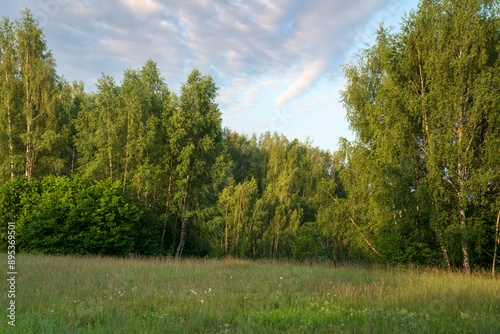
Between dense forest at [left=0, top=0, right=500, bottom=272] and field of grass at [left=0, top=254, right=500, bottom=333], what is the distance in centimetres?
619

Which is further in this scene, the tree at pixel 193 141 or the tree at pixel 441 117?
the tree at pixel 193 141

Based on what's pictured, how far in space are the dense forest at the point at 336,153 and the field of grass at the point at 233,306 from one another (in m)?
6.19

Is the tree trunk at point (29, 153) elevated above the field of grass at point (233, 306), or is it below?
above

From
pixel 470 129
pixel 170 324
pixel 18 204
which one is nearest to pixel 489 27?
pixel 470 129

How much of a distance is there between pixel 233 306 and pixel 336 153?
18.0 metres

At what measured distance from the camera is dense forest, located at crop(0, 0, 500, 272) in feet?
45.6

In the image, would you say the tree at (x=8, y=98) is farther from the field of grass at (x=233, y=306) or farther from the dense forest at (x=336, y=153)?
the field of grass at (x=233, y=306)

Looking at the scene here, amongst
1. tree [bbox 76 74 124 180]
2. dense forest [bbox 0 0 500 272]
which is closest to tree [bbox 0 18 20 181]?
dense forest [bbox 0 0 500 272]

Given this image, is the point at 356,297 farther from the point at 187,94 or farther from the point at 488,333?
the point at 187,94

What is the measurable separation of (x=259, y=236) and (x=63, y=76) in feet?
90.8

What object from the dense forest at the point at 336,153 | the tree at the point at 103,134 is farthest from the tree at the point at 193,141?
the tree at the point at 103,134

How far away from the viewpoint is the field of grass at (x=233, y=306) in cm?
484

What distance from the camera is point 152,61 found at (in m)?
25.1

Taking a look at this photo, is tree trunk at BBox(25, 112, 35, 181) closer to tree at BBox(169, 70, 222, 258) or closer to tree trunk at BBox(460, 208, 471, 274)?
tree at BBox(169, 70, 222, 258)
